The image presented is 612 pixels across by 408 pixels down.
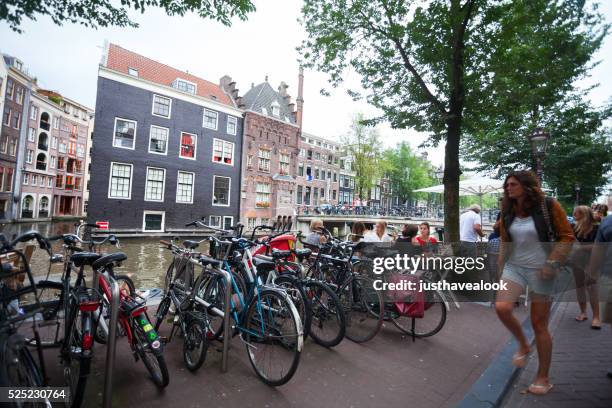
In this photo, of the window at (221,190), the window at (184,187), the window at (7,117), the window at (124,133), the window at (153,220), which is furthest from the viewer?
the window at (221,190)

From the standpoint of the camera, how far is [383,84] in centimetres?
761

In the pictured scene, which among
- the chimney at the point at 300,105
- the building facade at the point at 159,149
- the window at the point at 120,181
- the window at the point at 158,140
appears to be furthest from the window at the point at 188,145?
the chimney at the point at 300,105

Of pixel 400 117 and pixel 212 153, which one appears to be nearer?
pixel 400 117

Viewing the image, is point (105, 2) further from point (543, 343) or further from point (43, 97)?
point (543, 343)

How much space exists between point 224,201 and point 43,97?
2302cm

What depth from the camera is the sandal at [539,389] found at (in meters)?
2.39

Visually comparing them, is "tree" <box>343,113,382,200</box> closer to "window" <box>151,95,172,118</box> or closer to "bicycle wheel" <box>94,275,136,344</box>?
"window" <box>151,95,172,118</box>

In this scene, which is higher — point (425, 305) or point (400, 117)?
point (400, 117)

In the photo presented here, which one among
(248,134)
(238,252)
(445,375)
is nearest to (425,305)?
(445,375)

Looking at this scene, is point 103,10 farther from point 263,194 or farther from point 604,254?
point 263,194

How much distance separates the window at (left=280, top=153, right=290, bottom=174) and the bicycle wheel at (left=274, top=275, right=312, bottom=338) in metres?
27.0

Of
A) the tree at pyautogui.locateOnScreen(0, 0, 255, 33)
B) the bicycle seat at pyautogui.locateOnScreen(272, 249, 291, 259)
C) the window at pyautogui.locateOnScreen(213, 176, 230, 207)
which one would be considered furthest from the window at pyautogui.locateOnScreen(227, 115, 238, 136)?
the bicycle seat at pyautogui.locateOnScreen(272, 249, 291, 259)

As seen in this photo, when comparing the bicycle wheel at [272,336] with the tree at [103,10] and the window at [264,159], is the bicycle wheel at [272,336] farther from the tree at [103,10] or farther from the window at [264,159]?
the window at [264,159]

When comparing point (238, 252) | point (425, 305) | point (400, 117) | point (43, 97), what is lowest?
point (425, 305)
